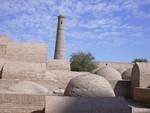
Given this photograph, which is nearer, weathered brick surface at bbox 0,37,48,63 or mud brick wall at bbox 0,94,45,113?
mud brick wall at bbox 0,94,45,113

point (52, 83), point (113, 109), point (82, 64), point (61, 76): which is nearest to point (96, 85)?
point (113, 109)

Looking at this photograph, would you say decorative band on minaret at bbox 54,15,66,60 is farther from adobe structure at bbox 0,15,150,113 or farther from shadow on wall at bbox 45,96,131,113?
shadow on wall at bbox 45,96,131,113

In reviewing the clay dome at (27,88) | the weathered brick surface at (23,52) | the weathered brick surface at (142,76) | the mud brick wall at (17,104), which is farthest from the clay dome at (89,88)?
the weathered brick surface at (23,52)

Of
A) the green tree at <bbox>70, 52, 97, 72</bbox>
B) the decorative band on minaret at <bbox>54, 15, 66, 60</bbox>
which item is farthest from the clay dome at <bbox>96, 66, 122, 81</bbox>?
the decorative band on minaret at <bbox>54, 15, 66, 60</bbox>

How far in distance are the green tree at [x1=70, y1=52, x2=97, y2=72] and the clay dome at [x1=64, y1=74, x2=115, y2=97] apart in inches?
824

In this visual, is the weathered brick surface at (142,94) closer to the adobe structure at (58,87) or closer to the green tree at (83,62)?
the adobe structure at (58,87)

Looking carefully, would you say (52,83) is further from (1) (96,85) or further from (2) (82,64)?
(2) (82,64)

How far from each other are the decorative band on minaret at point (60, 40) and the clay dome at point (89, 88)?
2305 centimetres

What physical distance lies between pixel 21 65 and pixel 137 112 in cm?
994

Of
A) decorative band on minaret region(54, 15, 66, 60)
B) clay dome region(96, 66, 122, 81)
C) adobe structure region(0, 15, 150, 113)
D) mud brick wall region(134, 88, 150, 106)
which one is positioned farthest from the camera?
decorative band on minaret region(54, 15, 66, 60)

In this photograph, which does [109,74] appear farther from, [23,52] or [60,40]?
[60,40]

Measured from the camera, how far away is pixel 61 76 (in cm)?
1873

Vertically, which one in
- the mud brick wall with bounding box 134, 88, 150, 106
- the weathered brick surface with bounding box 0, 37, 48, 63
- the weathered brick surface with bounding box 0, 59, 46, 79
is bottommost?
the mud brick wall with bounding box 134, 88, 150, 106

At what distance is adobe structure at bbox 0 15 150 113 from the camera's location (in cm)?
702
